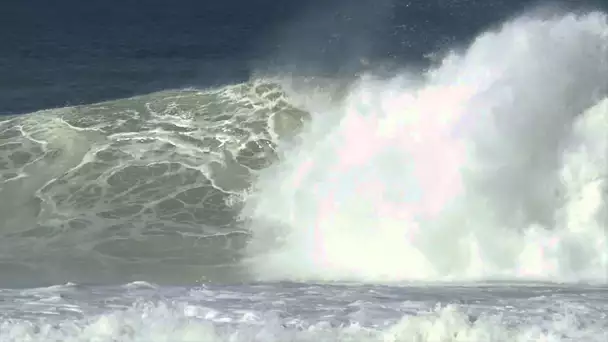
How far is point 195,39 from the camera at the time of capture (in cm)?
2672

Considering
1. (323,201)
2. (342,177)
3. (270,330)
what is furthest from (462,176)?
(270,330)

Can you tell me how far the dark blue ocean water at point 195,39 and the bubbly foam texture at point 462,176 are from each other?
5.07m

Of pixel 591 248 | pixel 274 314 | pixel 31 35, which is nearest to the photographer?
pixel 274 314

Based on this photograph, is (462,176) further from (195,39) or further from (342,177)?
(195,39)

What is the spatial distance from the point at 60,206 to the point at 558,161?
8.09 m

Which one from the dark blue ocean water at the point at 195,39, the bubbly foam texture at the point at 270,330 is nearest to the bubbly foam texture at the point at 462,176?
the bubbly foam texture at the point at 270,330

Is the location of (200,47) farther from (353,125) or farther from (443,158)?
(443,158)

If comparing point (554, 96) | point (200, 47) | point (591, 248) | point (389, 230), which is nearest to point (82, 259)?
point (389, 230)

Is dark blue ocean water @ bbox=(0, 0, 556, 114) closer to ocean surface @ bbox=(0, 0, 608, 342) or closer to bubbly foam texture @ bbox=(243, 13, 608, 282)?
ocean surface @ bbox=(0, 0, 608, 342)

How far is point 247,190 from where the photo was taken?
54.0 ft

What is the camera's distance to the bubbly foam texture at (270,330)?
10.3 metres

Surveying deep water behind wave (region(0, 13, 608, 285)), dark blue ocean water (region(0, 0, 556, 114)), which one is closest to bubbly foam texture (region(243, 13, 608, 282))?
deep water behind wave (region(0, 13, 608, 285))

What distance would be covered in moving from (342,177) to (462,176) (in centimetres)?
213

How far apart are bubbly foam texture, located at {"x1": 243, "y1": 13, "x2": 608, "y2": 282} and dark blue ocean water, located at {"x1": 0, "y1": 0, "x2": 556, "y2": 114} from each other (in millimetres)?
5068
